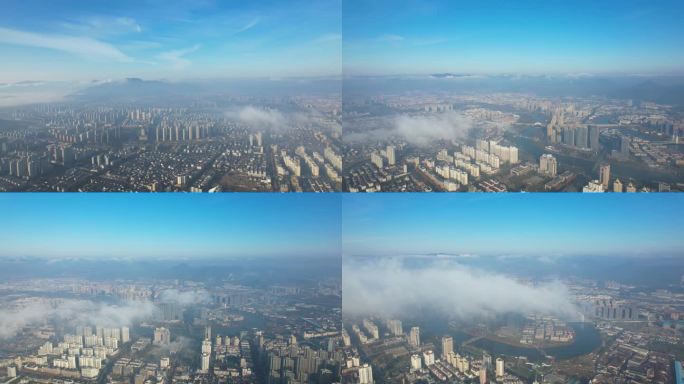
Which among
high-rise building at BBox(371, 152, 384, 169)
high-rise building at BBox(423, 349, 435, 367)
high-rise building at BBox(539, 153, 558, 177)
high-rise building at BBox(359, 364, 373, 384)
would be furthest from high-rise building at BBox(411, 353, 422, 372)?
high-rise building at BBox(539, 153, 558, 177)

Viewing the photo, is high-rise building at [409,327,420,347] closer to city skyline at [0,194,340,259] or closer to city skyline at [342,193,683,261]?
→ city skyline at [342,193,683,261]

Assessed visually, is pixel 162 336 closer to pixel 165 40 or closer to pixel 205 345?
pixel 205 345

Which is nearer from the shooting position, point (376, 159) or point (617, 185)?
point (617, 185)

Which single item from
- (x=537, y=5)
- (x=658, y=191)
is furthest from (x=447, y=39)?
(x=658, y=191)

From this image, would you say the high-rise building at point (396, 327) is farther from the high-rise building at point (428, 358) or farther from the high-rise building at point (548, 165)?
the high-rise building at point (548, 165)

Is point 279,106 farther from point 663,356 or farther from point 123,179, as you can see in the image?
point 663,356

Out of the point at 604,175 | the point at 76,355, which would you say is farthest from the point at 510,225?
the point at 76,355
